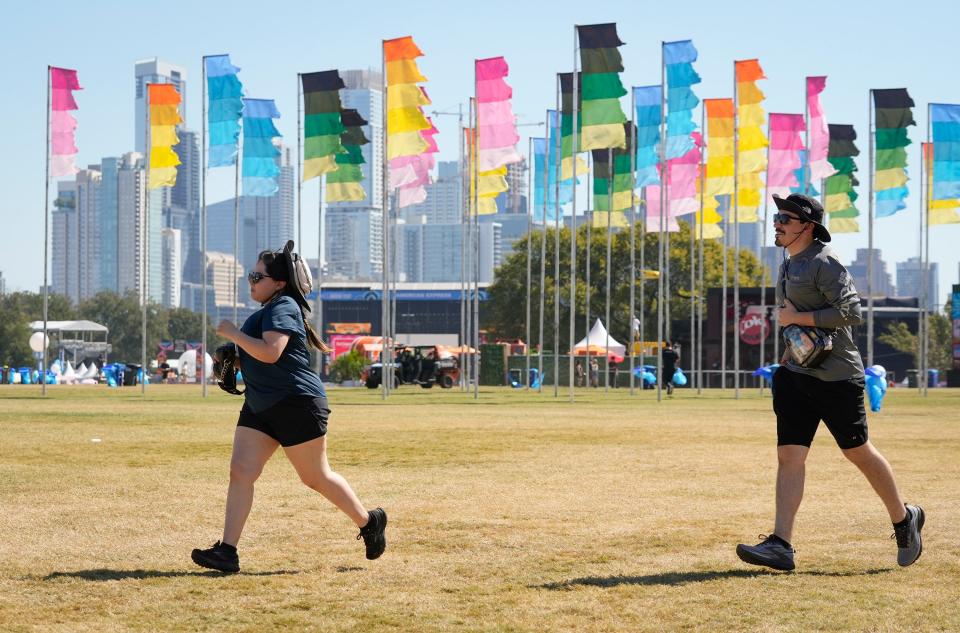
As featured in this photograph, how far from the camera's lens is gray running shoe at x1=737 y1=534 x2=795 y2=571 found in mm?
7699

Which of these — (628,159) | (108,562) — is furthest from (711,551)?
(628,159)

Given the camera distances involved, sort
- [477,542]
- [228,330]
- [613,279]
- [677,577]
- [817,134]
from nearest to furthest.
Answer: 1. [228,330]
2. [677,577]
3. [477,542]
4. [817,134]
5. [613,279]

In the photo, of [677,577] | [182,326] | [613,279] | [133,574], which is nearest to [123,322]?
[182,326]

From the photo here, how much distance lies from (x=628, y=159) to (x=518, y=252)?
142 feet

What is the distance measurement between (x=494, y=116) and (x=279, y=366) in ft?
108

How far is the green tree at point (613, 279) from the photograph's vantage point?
276 ft

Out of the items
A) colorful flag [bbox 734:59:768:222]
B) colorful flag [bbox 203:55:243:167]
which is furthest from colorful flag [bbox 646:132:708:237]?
colorful flag [bbox 203:55:243:167]

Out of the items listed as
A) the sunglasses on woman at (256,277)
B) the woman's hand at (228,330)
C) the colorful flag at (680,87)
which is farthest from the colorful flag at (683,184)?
the woman's hand at (228,330)

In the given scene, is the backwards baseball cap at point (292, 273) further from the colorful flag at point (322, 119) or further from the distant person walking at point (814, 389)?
the colorful flag at point (322, 119)

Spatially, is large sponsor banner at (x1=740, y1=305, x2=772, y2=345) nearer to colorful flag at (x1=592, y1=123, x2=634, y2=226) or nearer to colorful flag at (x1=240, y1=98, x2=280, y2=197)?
colorful flag at (x1=592, y1=123, x2=634, y2=226)

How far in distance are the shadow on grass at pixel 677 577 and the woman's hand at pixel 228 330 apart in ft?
6.33

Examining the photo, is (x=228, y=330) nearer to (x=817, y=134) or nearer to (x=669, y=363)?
(x=817, y=134)

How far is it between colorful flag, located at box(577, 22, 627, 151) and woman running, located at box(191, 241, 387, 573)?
29200mm

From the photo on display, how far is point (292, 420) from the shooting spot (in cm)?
773
